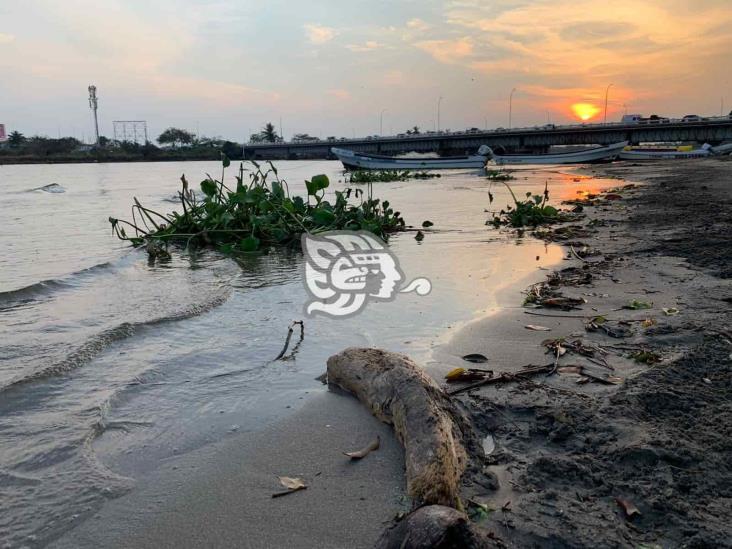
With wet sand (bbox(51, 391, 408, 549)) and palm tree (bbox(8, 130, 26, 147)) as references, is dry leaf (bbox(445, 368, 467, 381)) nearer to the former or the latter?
wet sand (bbox(51, 391, 408, 549))

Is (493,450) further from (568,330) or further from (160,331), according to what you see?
(160,331)

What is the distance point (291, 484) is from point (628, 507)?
4.45 ft

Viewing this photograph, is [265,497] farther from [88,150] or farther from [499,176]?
[88,150]

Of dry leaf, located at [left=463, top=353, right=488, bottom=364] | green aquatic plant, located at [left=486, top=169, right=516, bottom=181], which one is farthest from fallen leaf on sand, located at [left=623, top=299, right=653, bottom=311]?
green aquatic plant, located at [left=486, top=169, right=516, bottom=181]

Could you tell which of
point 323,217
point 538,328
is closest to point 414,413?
point 538,328

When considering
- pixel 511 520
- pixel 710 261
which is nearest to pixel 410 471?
pixel 511 520

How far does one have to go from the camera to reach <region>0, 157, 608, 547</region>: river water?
2734 mm

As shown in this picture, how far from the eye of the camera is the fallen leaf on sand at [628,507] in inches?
78.8

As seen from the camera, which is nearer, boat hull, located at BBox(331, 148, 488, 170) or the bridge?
boat hull, located at BBox(331, 148, 488, 170)

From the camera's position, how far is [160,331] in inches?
200

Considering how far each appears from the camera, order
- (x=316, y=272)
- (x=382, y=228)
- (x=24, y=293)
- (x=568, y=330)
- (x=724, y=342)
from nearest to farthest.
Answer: (x=724, y=342), (x=568, y=330), (x=24, y=293), (x=316, y=272), (x=382, y=228)

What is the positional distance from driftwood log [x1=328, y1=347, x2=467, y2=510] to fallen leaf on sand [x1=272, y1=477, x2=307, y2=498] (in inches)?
18.7

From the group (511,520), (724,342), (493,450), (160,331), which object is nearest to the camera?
(511,520)

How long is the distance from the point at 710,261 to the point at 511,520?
554 cm
